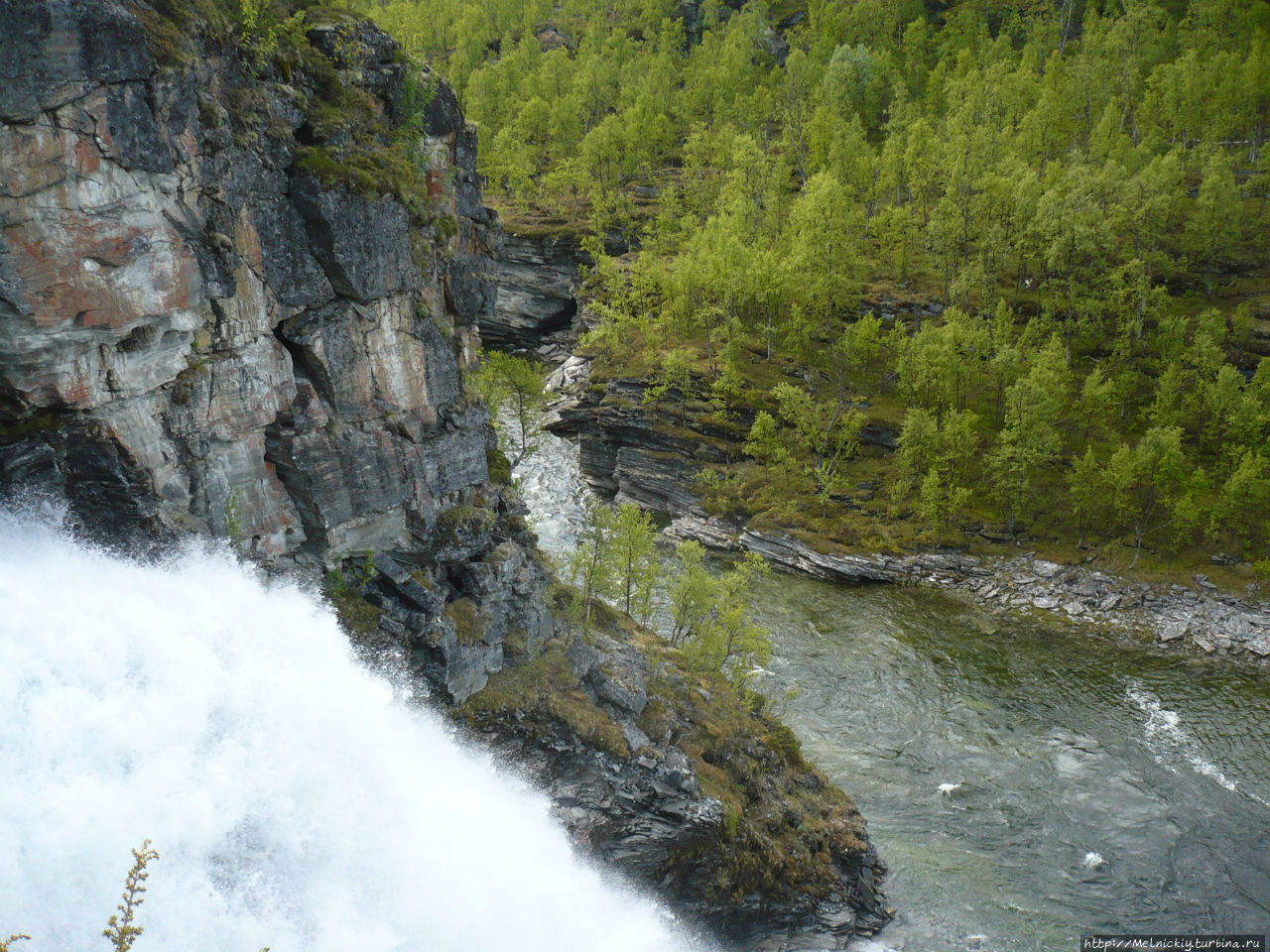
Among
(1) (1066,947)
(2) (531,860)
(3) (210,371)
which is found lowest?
(1) (1066,947)

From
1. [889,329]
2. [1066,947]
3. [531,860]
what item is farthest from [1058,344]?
[531,860]

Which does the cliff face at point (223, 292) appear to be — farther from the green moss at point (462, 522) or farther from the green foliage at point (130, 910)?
the green foliage at point (130, 910)

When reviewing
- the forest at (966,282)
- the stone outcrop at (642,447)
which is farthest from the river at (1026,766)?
the stone outcrop at (642,447)

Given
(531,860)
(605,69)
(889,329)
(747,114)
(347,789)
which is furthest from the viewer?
(605,69)

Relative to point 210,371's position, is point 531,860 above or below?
below

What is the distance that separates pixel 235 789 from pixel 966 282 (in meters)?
70.1

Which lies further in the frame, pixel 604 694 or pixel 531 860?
pixel 604 694

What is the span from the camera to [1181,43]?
349 feet

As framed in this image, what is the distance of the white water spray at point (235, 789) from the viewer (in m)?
18.4

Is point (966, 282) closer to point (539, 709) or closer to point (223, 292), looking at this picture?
point (539, 709)

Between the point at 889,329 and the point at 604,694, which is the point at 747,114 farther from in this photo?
the point at 604,694

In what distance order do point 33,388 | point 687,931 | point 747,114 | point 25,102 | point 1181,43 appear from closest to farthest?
point 25,102 < point 33,388 < point 687,931 < point 1181,43 < point 747,114

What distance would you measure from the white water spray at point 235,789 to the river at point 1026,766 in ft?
49.9

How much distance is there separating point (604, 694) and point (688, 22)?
497 feet
